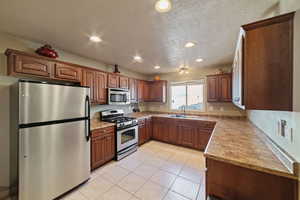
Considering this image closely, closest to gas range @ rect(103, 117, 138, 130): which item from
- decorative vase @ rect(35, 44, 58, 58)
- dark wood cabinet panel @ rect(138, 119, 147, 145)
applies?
dark wood cabinet panel @ rect(138, 119, 147, 145)

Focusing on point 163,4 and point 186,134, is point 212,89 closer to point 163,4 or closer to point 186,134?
point 186,134

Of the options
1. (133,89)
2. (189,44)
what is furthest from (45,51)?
(189,44)

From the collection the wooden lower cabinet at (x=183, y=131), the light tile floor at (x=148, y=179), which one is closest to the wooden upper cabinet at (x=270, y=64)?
the light tile floor at (x=148, y=179)

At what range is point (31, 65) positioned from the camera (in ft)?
6.01

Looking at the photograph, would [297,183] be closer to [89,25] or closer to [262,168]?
[262,168]

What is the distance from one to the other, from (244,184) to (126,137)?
246 cm

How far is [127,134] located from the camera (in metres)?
3.07

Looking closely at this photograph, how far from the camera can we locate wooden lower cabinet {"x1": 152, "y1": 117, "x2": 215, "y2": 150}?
322 cm

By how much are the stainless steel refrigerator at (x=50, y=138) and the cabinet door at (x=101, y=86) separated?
0.80 metres

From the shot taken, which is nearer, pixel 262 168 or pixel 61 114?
pixel 262 168

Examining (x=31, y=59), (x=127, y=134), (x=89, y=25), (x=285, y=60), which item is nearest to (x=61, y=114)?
(x=31, y=59)

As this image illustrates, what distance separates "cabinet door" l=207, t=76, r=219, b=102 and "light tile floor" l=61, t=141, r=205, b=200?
1.63 meters

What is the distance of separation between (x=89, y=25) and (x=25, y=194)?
2314 mm

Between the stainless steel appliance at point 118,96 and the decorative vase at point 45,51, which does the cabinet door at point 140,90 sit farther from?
the decorative vase at point 45,51
